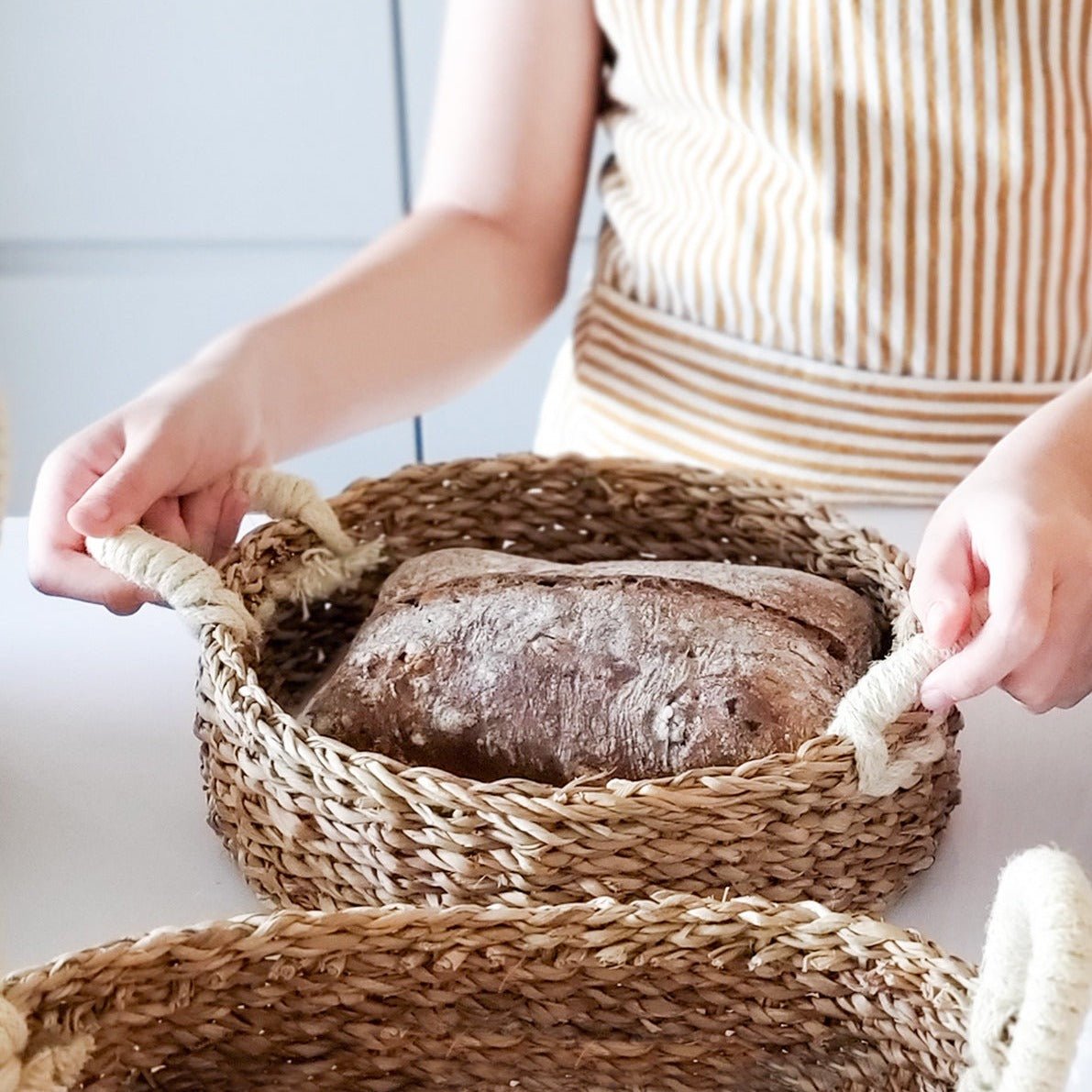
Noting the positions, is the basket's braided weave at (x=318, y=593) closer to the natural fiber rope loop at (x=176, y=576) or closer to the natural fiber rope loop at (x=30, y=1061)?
the natural fiber rope loop at (x=176, y=576)

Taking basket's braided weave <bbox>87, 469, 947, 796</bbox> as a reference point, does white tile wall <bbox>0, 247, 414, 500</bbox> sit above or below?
below

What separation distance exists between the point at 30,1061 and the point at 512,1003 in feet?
0.43

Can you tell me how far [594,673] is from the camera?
1.77 feet

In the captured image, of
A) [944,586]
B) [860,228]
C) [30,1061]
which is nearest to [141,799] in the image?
[30,1061]

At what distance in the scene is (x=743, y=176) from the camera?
0.89 metres

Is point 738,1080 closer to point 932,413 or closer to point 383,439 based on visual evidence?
point 932,413

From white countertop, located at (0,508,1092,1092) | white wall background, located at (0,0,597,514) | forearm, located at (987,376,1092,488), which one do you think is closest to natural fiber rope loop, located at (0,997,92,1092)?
white countertop, located at (0,508,1092,1092)

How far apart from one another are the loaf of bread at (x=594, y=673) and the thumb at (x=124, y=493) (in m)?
0.10

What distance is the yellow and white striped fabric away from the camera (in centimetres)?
84

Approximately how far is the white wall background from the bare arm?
0.81 m

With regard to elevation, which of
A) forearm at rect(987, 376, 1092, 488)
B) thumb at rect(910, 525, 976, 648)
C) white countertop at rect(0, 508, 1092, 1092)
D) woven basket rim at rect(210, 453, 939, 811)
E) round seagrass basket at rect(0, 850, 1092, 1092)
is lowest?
white countertop at rect(0, 508, 1092, 1092)

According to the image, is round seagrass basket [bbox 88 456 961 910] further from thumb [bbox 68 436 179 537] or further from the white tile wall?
the white tile wall

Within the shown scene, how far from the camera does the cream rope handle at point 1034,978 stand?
0.32 m

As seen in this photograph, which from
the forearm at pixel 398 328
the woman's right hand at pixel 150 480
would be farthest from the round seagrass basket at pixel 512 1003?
the forearm at pixel 398 328
